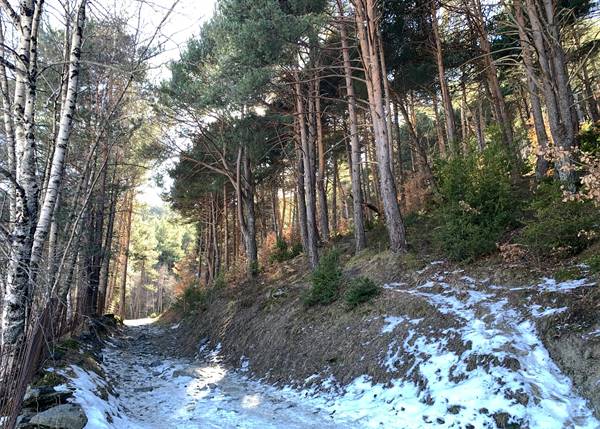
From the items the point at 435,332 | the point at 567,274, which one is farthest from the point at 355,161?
the point at 567,274

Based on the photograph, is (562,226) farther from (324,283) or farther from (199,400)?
(199,400)

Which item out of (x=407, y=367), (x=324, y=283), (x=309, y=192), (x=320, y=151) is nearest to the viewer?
(x=407, y=367)

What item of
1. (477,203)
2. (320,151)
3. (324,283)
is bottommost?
(324,283)

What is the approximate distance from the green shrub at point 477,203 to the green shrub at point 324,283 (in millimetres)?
2685

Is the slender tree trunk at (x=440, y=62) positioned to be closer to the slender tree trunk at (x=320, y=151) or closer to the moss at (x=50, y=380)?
the slender tree trunk at (x=320, y=151)

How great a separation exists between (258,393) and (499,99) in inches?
469

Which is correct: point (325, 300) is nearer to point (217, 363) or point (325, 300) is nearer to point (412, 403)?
point (217, 363)

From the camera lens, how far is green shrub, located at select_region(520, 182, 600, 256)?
260 inches

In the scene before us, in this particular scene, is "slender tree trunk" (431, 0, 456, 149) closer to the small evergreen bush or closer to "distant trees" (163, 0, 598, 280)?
"distant trees" (163, 0, 598, 280)

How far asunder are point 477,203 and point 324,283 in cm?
377

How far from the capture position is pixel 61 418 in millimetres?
4539

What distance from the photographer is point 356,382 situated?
6547 millimetres

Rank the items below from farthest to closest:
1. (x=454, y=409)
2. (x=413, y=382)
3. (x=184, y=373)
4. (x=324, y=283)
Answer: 1. (x=324, y=283)
2. (x=184, y=373)
3. (x=413, y=382)
4. (x=454, y=409)

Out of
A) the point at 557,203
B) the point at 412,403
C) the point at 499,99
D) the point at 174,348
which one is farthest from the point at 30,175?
the point at 499,99
